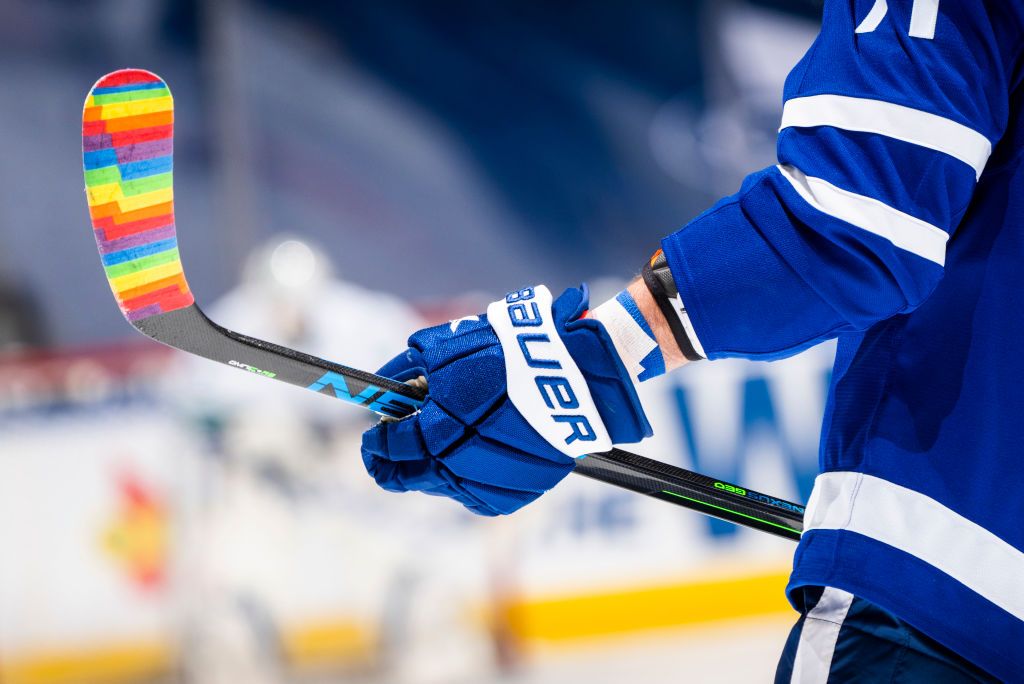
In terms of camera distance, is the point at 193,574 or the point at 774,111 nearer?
the point at 193,574

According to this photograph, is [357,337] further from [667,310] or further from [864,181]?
[864,181]

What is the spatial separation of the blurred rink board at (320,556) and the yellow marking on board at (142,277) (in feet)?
7.51

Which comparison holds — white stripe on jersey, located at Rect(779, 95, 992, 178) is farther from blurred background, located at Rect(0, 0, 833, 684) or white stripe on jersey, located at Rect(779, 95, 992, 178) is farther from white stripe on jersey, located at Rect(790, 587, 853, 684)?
blurred background, located at Rect(0, 0, 833, 684)

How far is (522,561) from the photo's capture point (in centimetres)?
320

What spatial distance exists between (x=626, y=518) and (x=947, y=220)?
8.41 feet

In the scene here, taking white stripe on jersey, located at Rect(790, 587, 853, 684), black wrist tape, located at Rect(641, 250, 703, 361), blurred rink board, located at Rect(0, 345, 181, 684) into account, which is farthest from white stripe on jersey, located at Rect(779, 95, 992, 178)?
blurred rink board, located at Rect(0, 345, 181, 684)

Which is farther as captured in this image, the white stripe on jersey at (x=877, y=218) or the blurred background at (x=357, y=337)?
the blurred background at (x=357, y=337)

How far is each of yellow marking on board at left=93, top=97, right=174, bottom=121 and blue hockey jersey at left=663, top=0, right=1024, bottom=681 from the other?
1.31 feet

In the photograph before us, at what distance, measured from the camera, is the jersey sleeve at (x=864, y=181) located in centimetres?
71

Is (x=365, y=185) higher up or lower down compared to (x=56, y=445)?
higher up

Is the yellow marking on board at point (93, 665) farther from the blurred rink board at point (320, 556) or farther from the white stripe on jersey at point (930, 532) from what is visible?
the white stripe on jersey at point (930, 532)

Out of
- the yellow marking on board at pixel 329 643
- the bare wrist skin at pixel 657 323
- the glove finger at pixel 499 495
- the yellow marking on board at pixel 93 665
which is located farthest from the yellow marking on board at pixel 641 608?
the bare wrist skin at pixel 657 323

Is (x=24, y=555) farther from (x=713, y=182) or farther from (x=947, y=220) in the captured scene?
(x=947, y=220)

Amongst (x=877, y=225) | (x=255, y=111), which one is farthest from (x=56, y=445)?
(x=877, y=225)
